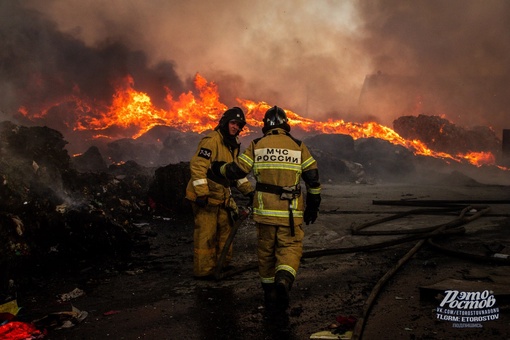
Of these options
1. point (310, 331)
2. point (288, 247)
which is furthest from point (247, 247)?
point (310, 331)

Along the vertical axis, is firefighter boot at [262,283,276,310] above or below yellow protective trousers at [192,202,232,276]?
below

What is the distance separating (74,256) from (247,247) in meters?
2.59

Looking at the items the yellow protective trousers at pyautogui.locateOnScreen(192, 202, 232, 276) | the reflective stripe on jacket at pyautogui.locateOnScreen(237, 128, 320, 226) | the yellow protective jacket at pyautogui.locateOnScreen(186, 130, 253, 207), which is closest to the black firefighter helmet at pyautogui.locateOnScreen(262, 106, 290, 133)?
the reflective stripe on jacket at pyautogui.locateOnScreen(237, 128, 320, 226)

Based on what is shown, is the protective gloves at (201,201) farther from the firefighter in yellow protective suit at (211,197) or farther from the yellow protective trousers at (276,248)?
the yellow protective trousers at (276,248)

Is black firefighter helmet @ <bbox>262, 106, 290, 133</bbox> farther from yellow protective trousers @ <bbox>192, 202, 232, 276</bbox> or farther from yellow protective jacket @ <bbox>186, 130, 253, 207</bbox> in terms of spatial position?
Result: yellow protective trousers @ <bbox>192, 202, 232, 276</bbox>

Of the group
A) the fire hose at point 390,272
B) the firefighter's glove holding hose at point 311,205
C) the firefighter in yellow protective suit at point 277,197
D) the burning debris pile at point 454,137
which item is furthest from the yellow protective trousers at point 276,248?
the burning debris pile at point 454,137

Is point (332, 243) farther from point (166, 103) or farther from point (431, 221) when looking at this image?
point (166, 103)

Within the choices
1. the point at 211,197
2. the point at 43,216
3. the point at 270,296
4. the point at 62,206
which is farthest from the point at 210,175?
the point at 62,206

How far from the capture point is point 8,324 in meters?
2.69

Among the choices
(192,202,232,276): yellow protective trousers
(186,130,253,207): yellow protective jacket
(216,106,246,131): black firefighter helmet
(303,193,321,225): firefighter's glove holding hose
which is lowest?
(192,202,232,276): yellow protective trousers

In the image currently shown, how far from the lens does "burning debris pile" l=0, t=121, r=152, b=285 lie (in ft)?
15.4

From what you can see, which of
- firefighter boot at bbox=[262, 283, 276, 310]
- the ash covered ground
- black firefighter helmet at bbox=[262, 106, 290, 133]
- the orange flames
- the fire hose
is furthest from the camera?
the orange flames
